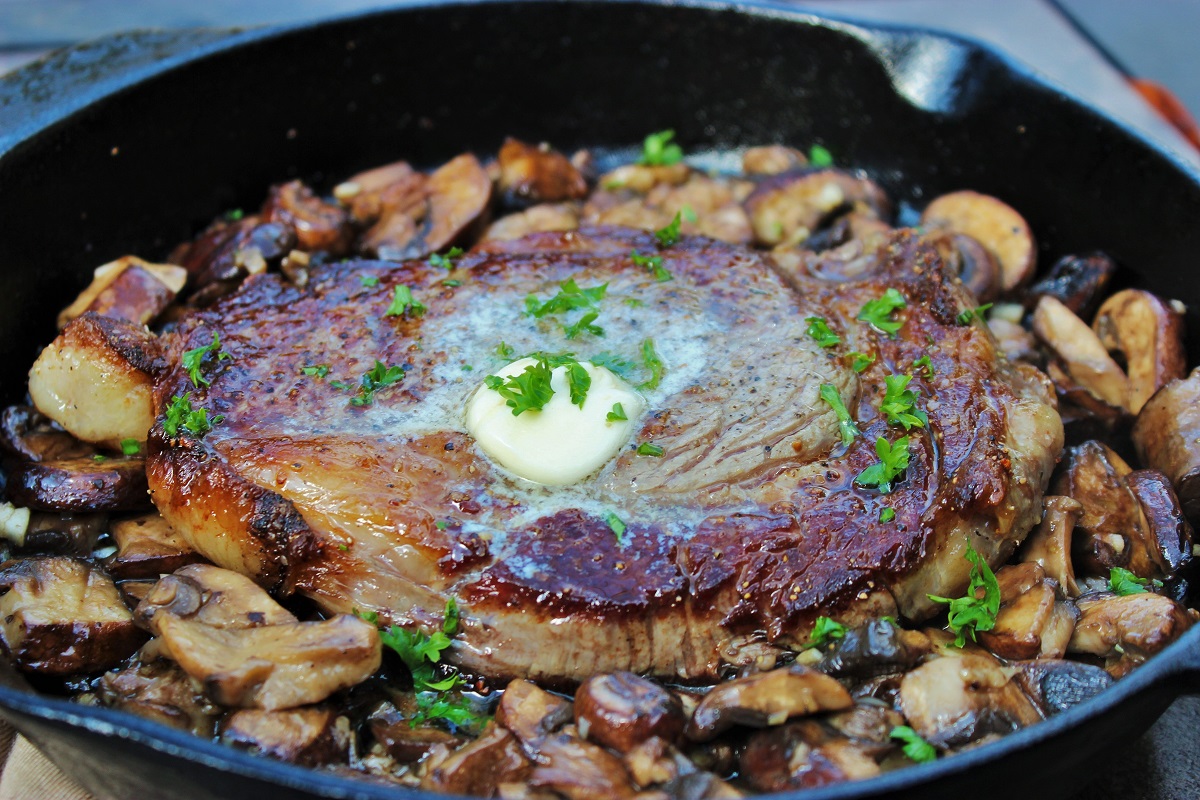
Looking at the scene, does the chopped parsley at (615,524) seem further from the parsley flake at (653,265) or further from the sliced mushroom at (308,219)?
the sliced mushroom at (308,219)

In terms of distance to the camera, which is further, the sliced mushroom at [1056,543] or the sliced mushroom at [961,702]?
the sliced mushroom at [1056,543]

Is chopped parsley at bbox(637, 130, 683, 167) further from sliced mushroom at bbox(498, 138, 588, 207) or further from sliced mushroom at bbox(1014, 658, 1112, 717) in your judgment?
sliced mushroom at bbox(1014, 658, 1112, 717)

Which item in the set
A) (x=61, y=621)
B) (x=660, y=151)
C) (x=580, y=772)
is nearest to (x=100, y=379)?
(x=61, y=621)

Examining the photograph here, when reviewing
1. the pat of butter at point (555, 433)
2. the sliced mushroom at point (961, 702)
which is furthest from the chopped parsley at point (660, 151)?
the sliced mushroom at point (961, 702)

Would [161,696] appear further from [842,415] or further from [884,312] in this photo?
[884,312]

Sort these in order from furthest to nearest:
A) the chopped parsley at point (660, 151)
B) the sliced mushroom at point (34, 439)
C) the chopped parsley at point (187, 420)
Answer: the chopped parsley at point (660, 151)
the sliced mushroom at point (34, 439)
the chopped parsley at point (187, 420)

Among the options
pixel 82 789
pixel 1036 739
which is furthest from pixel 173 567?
pixel 1036 739

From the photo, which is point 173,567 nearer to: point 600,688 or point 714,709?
point 600,688
